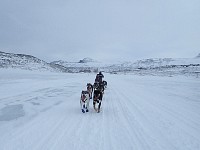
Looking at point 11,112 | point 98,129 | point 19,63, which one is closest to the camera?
point 98,129

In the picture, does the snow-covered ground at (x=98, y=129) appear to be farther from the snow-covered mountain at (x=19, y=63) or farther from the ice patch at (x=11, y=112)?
the snow-covered mountain at (x=19, y=63)

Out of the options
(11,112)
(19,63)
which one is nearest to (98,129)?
(11,112)

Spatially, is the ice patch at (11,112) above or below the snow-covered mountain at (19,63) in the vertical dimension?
below

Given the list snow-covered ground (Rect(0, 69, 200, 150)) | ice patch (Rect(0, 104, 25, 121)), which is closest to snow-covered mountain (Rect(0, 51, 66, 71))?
ice patch (Rect(0, 104, 25, 121))

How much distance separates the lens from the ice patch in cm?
1008

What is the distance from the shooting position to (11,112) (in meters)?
11.1

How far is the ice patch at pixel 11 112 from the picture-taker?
1008 centimetres

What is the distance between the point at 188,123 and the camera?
9625 millimetres

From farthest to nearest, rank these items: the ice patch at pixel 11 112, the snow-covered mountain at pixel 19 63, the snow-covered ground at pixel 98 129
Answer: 1. the snow-covered mountain at pixel 19 63
2. the ice patch at pixel 11 112
3. the snow-covered ground at pixel 98 129

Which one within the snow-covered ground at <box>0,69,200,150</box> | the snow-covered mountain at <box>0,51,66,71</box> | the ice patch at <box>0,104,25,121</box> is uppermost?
the snow-covered mountain at <box>0,51,66,71</box>

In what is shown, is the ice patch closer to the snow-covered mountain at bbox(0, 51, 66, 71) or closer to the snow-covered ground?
the snow-covered ground

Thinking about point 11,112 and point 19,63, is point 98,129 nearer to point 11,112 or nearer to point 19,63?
point 11,112

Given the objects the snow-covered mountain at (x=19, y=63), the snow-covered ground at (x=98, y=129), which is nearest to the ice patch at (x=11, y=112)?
the snow-covered ground at (x=98, y=129)

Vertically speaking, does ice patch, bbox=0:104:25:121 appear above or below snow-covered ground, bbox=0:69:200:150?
above
